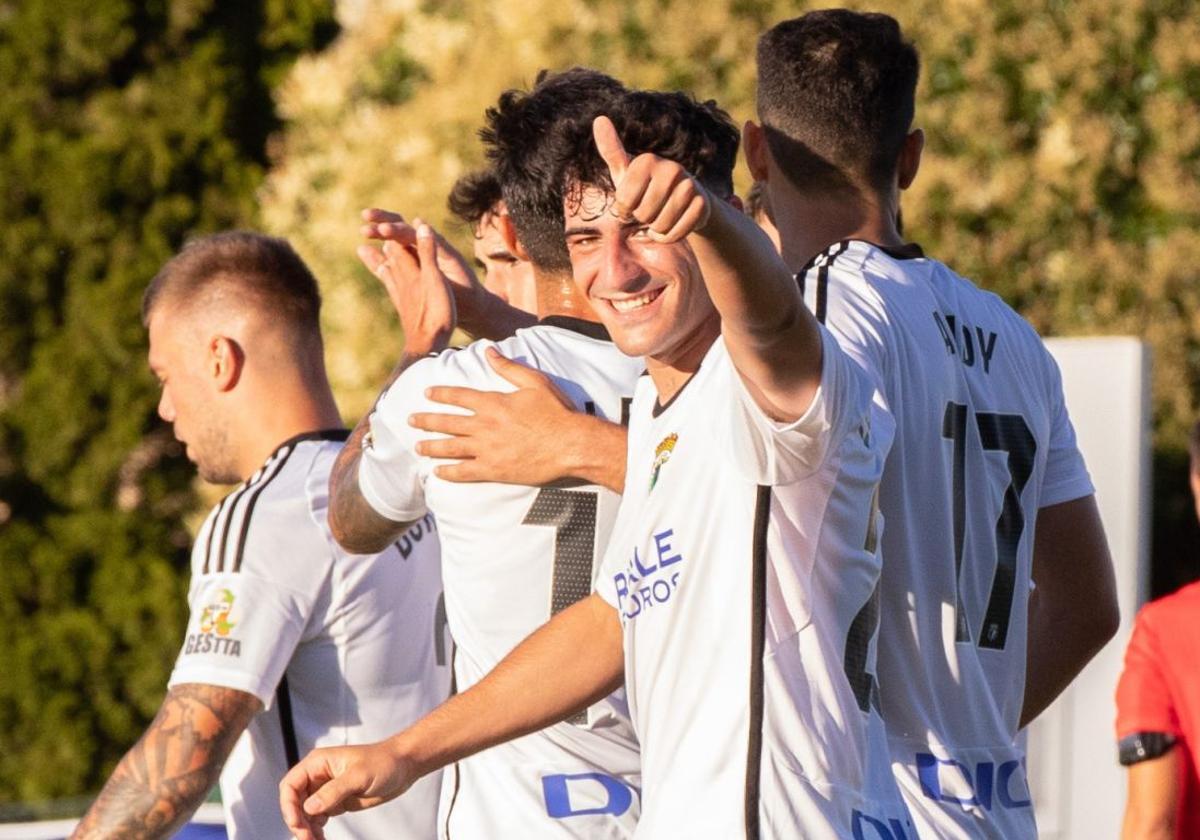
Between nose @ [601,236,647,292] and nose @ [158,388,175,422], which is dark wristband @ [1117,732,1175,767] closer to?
nose @ [158,388,175,422]

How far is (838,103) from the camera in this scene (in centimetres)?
301

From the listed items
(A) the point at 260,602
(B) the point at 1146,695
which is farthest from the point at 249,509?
(B) the point at 1146,695

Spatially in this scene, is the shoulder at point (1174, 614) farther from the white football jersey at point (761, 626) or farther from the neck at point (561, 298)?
the white football jersey at point (761, 626)

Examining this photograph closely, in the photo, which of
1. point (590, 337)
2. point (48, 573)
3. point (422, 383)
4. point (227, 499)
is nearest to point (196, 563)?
point (227, 499)

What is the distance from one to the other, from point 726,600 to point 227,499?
162 centimetres

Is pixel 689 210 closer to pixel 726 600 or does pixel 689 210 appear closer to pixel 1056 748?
pixel 726 600

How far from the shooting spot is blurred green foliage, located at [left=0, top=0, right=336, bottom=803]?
10820 mm

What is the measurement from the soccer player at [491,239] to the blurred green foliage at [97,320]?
22.6 feet

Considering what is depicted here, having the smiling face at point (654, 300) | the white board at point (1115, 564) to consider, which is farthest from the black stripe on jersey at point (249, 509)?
the white board at point (1115, 564)

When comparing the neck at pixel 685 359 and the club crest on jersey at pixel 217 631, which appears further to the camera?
the club crest on jersey at pixel 217 631

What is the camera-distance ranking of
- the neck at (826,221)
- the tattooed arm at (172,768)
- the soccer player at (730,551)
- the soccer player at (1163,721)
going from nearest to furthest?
1. the soccer player at (730,551)
2. the neck at (826,221)
3. the tattooed arm at (172,768)
4. the soccer player at (1163,721)

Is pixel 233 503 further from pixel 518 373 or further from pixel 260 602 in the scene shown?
pixel 518 373

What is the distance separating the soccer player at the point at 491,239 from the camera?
4.08 meters

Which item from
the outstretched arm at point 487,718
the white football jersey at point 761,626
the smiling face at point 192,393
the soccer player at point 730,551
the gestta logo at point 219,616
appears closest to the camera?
the soccer player at point 730,551
